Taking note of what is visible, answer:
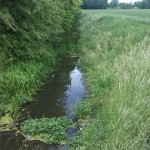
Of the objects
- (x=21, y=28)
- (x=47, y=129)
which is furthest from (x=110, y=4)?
(x=47, y=129)

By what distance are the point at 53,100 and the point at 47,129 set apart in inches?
114

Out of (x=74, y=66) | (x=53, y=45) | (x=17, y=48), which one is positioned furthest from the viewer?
(x=53, y=45)

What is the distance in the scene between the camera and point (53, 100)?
36.5 feet

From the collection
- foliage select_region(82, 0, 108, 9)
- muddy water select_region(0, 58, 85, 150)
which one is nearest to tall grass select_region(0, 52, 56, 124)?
muddy water select_region(0, 58, 85, 150)

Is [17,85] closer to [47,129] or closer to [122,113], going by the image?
[47,129]

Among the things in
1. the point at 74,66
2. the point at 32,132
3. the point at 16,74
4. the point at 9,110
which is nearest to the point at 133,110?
the point at 32,132

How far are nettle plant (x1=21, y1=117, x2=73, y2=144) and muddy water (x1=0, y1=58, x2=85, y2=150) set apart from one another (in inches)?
7.5

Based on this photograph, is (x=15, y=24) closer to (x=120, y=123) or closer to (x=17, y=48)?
(x=17, y=48)

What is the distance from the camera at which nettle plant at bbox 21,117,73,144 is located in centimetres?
798

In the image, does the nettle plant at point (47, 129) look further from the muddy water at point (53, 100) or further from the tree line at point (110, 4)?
the tree line at point (110, 4)

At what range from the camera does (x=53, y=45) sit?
714 inches

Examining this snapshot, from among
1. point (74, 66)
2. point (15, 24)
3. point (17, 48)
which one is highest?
point (15, 24)

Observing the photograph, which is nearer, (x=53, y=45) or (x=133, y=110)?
(x=133, y=110)

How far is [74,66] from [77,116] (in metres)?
7.77
